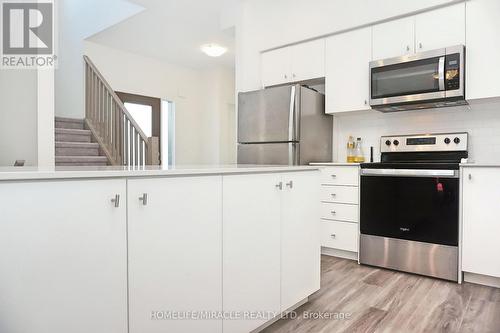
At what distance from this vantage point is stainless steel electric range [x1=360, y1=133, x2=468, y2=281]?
2455mm

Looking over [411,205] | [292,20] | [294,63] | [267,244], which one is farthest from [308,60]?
[267,244]

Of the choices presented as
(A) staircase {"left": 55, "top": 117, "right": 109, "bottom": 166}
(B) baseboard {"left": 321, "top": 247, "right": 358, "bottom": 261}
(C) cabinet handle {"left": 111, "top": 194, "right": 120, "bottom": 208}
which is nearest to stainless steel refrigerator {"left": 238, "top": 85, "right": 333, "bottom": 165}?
(B) baseboard {"left": 321, "top": 247, "right": 358, "bottom": 261}

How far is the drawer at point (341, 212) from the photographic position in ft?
9.70

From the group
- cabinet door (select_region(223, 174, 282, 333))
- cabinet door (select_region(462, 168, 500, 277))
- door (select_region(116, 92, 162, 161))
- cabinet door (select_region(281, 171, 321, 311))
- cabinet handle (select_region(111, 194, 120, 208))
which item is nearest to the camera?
cabinet handle (select_region(111, 194, 120, 208))

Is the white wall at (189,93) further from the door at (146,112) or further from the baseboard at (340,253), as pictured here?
the baseboard at (340,253)

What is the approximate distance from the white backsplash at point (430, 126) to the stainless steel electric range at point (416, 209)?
4.3 inches

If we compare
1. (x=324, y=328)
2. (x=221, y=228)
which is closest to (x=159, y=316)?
(x=221, y=228)

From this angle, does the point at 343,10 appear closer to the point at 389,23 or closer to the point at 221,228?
the point at 389,23

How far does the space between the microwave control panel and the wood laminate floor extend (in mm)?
1519

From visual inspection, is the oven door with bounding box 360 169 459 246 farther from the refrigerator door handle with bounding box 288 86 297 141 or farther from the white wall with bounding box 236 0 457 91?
the white wall with bounding box 236 0 457 91

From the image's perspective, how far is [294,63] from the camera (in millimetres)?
3617

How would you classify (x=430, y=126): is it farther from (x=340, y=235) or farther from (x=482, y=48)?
(x=340, y=235)

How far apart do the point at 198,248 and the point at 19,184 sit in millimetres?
672

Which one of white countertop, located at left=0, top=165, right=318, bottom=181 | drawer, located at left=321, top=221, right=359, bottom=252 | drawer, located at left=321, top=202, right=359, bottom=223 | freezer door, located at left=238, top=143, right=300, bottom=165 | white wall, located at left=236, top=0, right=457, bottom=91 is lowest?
drawer, located at left=321, top=221, right=359, bottom=252
